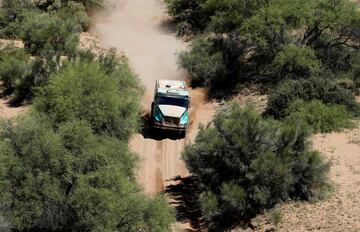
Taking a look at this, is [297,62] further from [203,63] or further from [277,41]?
[203,63]

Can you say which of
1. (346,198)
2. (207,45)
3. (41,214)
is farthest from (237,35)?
(41,214)

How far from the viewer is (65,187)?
24484 millimetres

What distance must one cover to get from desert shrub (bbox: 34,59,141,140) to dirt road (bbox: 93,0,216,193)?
237 cm

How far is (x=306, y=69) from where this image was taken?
135 feet

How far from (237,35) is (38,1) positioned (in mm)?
21354

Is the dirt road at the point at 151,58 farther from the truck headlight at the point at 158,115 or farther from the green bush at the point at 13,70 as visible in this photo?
the green bush at the point at 13,70

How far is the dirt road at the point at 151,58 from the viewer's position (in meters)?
34.0

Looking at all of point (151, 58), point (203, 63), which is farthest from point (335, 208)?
point (151, 58)

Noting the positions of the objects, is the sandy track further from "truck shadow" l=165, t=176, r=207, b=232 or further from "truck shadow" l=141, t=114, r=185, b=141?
"truck shadow" l=141, t=114, r=185, b=141

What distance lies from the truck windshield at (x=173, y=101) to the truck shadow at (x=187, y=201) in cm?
576

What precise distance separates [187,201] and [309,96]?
1180 centimetres

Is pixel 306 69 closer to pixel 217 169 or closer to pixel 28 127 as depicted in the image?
pixel 217 169

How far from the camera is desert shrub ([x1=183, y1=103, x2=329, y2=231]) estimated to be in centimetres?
2750

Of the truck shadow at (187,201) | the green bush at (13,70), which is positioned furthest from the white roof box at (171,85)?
the green bush at (13,70)
